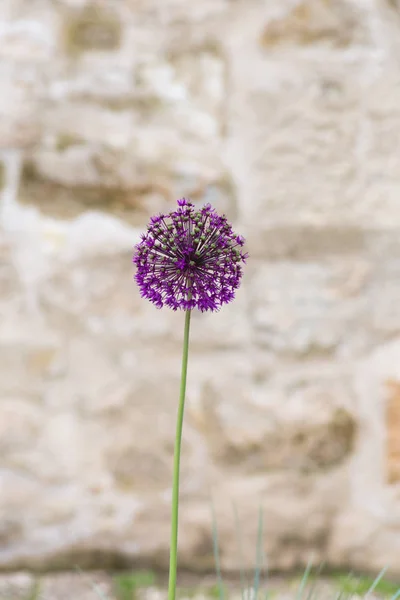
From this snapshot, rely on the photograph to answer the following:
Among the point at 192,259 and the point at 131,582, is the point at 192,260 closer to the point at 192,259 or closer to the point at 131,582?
the point at 192,259

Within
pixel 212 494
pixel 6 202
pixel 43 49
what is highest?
pixel 43 49

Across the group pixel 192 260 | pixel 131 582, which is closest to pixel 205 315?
pixel 131 582

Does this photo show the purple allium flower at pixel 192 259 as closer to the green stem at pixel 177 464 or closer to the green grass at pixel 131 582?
the green stem at pixel 177 464

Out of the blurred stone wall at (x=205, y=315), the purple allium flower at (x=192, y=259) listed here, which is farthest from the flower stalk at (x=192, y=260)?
the blurred stone wall at (x=205, y=315)

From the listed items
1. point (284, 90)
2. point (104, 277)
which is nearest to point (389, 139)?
point (284, 90)

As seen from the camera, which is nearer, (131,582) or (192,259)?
(192,259)

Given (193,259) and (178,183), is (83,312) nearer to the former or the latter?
(178,183)
